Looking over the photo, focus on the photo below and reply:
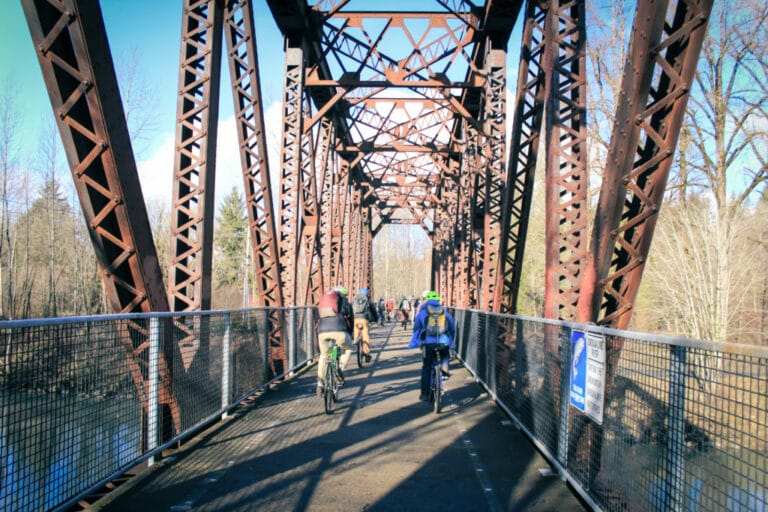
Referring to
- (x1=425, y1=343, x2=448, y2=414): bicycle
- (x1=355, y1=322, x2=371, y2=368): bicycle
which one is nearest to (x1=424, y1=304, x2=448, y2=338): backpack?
(x1=425, y1=343, x2=448, y2=414): bicycle

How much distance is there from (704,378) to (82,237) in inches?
1418

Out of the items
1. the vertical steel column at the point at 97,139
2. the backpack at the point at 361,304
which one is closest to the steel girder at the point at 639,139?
the vertical steel column at the point at 97,139

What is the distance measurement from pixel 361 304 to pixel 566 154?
7.94 metres

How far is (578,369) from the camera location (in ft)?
16.3

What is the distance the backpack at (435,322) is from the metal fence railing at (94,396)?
3.11 metres

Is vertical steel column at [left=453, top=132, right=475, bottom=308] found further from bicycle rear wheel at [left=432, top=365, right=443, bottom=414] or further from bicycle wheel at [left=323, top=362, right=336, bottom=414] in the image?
bicycle wheel at [left=323, top=362, right=336, bottom=414]

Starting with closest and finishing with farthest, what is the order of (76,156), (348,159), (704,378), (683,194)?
(704,378)
(76,156)
(683,194)
(348,159)

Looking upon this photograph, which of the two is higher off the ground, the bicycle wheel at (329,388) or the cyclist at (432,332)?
the cyclist at (432,332)

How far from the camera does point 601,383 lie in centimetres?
436

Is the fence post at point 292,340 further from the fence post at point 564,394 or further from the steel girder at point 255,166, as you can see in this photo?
the fence post at point 564,394

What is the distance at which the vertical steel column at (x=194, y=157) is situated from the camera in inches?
293

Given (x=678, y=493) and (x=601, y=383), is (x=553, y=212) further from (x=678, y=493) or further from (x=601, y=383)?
(x=678, y=493)

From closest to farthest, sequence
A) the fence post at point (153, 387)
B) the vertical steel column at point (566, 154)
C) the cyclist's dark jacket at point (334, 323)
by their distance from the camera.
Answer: the fence post at point (153, 387) < the vertical steel column at point (566, 154) < the cyclist's dark jacket at point (334, 323)

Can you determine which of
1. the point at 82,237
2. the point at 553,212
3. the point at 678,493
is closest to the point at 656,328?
the point at 553,212
